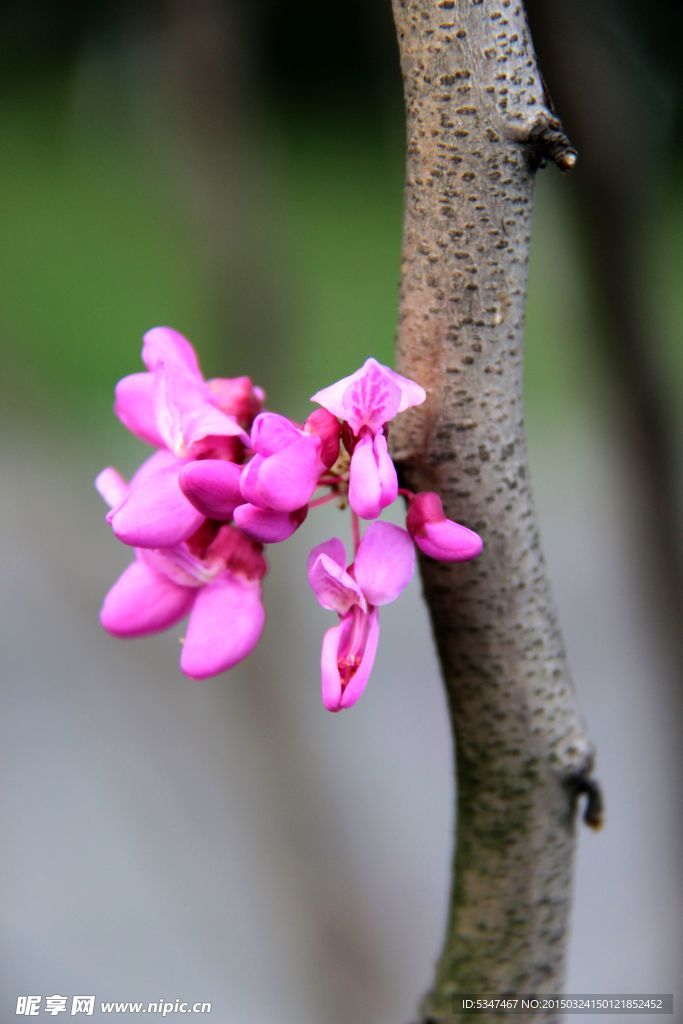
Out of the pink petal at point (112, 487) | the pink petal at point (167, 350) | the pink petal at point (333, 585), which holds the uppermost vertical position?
the pink petal at point (167, 350)

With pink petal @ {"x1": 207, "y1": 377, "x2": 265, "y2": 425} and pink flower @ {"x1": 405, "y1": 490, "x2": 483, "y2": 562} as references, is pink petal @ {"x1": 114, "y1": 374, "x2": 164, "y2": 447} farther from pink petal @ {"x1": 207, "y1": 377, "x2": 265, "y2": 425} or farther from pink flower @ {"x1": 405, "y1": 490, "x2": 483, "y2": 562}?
pink flower @ {"x1": 405, "y1": 490, "x2": 483, "y2": 562}

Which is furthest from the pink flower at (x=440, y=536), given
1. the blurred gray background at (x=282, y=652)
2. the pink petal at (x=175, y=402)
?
the blurred gray background at (x=282, y=652)

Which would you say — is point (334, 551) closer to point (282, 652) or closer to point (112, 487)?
point (112, 487)

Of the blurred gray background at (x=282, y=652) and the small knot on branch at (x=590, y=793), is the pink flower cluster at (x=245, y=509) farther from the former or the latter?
the blurred gray background at (x=282, y=652)

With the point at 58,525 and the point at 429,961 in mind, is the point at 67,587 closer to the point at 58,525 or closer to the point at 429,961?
the point at 58,525

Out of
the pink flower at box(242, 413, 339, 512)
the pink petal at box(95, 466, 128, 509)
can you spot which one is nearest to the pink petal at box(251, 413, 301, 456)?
the pink flower at box(242, 413, 339, 512)

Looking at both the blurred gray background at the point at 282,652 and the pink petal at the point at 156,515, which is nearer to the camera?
the pink petal at the point at 156,515

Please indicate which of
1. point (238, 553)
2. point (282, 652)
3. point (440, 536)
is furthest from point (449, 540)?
point (282, 652)
